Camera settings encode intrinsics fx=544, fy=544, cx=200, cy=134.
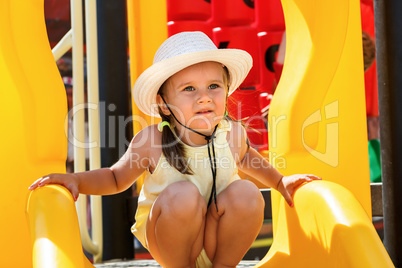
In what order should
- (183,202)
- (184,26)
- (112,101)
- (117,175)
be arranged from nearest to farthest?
(183,202) < (117,175) < (112,101) < (184,26)

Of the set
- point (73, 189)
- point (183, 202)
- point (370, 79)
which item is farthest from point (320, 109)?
point (370, 79)

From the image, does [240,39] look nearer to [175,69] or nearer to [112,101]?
[112,101]

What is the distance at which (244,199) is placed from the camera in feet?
3.77

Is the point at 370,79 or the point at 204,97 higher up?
the point at 370,79

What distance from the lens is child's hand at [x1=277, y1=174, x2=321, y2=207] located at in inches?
47.1

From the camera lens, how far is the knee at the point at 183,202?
110cm

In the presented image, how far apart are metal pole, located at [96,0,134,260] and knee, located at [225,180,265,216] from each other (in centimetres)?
76

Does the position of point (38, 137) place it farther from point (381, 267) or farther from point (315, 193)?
point (381, 267)

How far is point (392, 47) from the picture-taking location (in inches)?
52.1

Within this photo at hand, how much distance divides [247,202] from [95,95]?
0.87 m

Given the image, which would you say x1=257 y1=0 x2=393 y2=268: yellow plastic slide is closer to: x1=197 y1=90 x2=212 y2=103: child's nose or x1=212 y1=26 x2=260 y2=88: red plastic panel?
x1=197 y1=90 x2=212 y2=103: child's nose

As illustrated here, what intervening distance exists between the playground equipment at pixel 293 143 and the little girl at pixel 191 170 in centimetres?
9

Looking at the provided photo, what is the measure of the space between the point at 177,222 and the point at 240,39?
137 centimetres

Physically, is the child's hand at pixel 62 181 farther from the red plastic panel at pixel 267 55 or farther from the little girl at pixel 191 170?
the red plastic panel at pixel 267 55
